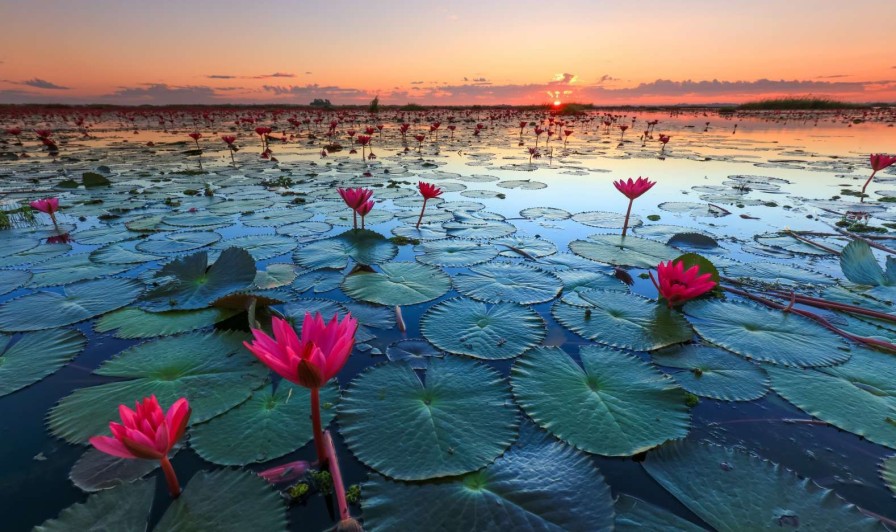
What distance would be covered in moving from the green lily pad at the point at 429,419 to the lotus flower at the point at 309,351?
0.28m

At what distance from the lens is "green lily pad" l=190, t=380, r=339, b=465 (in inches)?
55.7

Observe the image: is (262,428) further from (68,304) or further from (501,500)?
(68,304)

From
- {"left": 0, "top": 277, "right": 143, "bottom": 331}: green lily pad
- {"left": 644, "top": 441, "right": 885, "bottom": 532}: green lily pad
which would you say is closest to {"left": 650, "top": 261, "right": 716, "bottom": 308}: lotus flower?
{"left": 644, "top": 441, "right": 885, "bottom": 532}: green lily pad

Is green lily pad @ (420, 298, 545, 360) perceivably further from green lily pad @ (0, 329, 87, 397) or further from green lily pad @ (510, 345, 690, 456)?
green lily pad @ (0, 329, 87, 397)

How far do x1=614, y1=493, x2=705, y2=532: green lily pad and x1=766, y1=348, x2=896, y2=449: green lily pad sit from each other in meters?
0.97

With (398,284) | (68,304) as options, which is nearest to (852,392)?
(398,284)

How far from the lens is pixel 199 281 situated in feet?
8.80

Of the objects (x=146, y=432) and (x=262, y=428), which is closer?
(x=146, y=432)

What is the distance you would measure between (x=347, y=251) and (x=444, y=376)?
1939 millimetres

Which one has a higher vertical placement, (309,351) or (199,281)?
(309,351)

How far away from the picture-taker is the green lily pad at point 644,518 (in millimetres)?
1153

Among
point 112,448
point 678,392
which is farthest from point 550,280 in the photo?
point 112,448

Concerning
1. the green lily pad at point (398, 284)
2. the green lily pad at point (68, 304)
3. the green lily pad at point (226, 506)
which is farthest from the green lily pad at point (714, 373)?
the green lily pad at point (68, 304)

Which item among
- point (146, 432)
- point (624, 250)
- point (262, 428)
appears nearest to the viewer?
point (146, 432)
